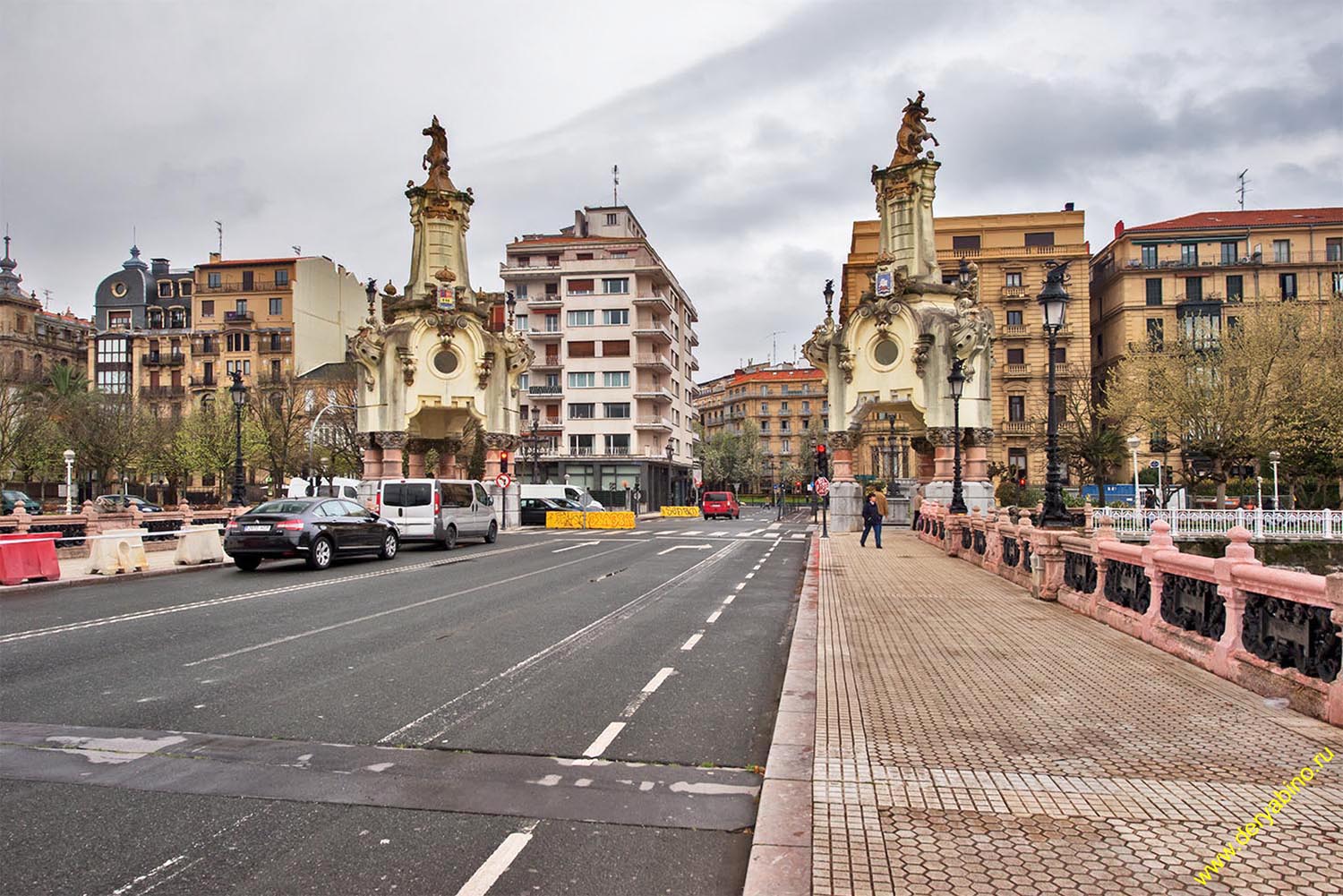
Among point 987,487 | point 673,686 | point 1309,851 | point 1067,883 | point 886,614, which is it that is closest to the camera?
point 1067,883

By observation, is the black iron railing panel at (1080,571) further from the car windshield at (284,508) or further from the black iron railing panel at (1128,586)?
the car windshield at (284,508)

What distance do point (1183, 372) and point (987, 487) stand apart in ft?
36.0

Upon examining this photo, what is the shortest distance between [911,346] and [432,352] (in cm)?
2069

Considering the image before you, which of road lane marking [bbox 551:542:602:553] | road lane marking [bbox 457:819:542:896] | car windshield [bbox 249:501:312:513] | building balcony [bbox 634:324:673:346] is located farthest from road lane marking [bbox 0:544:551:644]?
building balcony [bbox 634:324:673:346]

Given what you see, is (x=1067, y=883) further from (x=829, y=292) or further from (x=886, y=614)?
(x=829, y=292)

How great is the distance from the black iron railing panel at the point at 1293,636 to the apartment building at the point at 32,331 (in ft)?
312

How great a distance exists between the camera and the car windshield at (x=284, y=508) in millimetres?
19391

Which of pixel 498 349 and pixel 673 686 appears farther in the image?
pixel 498 349

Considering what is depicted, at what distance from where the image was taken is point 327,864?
4.06 metres

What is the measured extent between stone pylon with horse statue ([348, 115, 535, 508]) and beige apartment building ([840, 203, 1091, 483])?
109 ft

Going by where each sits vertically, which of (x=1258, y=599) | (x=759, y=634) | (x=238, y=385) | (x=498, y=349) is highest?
(x=498, y=349)

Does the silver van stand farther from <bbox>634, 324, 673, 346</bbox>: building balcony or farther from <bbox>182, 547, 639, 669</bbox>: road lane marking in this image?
<bbox>634, 324, 673, 346</bbox>: building balcony

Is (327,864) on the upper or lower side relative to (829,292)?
lower

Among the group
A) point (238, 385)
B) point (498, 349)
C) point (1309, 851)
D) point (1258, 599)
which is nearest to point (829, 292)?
point (498, 349)
